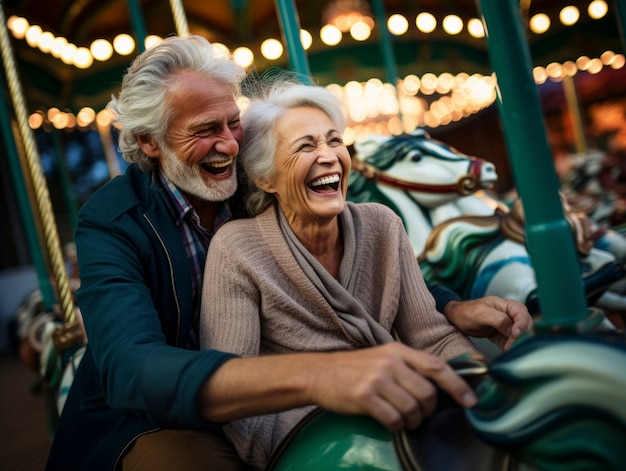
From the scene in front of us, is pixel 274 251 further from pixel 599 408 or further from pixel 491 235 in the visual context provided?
pixel 491 235

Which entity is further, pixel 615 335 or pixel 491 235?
pixel 491 235

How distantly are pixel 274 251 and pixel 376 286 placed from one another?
0.26m

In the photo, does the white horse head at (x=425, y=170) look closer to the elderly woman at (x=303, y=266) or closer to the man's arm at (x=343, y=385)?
the elderly woman at (x=303, y=266)

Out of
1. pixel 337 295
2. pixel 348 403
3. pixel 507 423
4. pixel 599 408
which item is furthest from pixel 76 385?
pixel 599 408

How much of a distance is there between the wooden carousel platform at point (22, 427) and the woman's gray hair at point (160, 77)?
1.83m

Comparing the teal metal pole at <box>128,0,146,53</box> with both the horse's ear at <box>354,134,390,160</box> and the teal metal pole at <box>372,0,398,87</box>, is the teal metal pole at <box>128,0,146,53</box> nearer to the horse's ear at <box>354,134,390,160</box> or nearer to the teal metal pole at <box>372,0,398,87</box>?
the horse's ear at <box>354,134,390,160</box>

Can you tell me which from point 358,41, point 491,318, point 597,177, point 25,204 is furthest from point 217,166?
point 358,41

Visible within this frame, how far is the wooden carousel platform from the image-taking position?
2822mm

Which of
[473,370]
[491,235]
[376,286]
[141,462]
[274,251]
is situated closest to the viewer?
[473,370]

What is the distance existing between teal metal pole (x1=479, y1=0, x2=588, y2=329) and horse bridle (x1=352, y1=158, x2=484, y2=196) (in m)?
1.54

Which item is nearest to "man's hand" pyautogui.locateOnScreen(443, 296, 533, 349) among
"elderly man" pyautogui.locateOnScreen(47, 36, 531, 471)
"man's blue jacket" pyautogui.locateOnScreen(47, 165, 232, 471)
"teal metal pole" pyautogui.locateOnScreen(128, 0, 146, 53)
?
"elderly man" pyautogui.locateOnScreen(47, 36, 531, 471)

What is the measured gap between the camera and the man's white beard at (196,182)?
1.40 metres

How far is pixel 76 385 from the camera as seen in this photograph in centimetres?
138

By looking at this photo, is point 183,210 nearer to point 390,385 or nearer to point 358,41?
point 390,385
